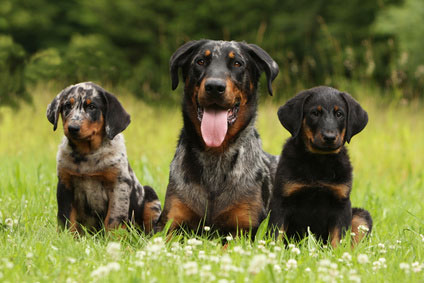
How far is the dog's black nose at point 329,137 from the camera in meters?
4.45

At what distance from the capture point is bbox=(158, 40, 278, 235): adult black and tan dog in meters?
4.61

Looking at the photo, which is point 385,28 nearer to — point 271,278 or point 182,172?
point 182,172

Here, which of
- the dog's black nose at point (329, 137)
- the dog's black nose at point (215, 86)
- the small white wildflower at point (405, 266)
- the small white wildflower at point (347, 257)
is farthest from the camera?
the dog's black nose at point (329, 137)

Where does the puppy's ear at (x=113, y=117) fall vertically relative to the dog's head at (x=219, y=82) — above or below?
below

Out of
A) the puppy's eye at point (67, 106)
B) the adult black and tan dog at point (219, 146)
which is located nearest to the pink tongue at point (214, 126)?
the adult black and tan dog at point (219, 146)

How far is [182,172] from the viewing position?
485 cm

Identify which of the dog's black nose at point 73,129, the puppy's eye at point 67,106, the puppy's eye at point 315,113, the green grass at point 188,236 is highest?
the puppy's eye at point 315,113

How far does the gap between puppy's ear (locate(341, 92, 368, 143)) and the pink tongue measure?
1.09m

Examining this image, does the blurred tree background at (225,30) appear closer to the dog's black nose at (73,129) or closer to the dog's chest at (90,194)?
the dog's chest at (90,194)

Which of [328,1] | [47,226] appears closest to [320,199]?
→ [47,226]

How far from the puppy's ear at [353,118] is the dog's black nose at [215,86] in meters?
1.19

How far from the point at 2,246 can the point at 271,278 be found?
6.85ft

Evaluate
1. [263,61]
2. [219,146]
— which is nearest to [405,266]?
[219,146]

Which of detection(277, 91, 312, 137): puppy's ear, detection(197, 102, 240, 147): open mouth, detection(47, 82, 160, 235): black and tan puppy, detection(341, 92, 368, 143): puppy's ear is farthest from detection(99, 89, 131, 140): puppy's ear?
detection(341, 92, 368, 143): puppy's ear
